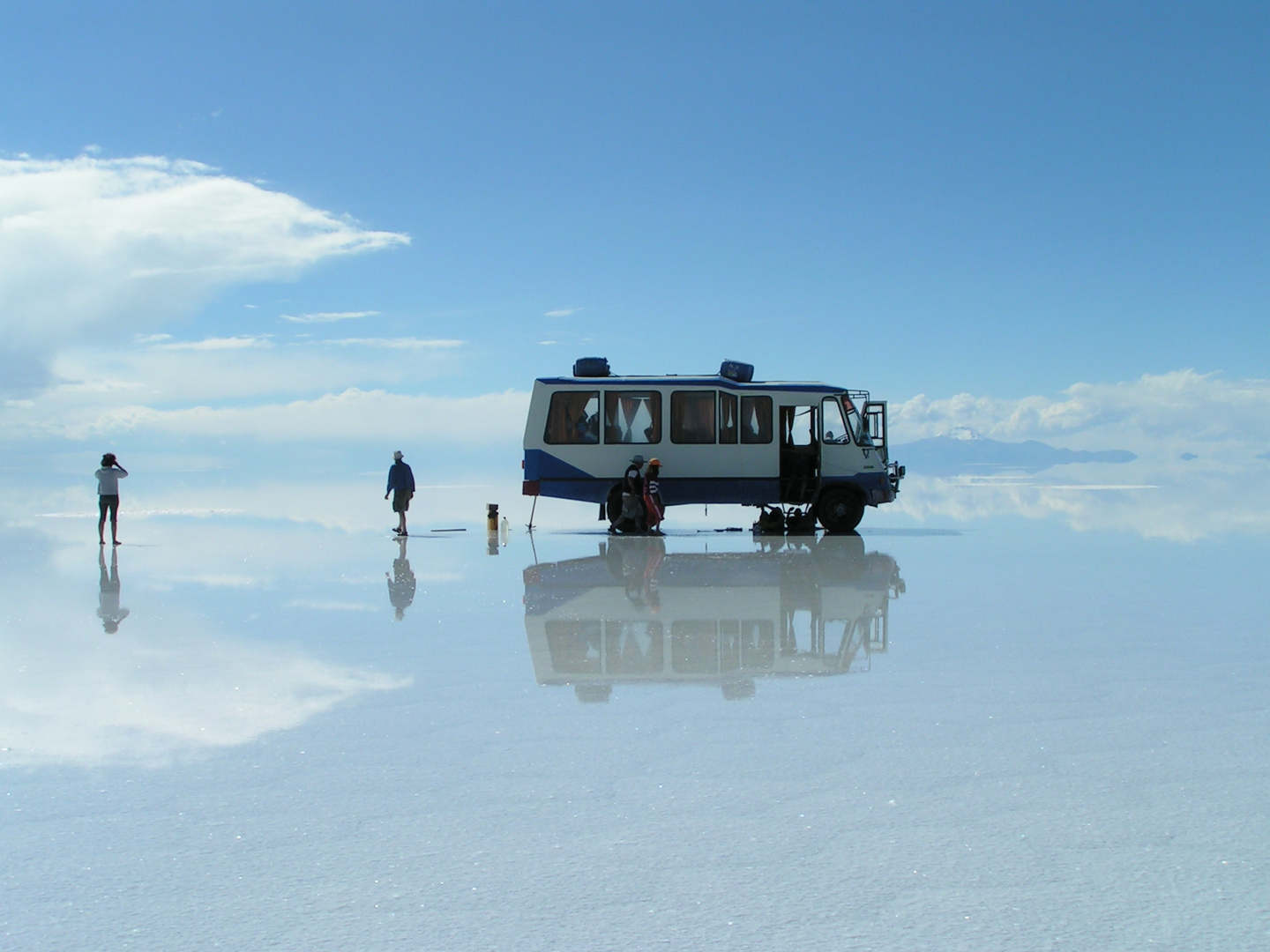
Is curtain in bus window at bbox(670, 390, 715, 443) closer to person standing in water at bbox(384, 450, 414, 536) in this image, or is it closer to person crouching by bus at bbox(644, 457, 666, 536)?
person crouching by bus at bbox(644, 457, 666, 536)

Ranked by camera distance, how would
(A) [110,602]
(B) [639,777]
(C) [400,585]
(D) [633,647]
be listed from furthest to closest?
(C) [400,585] < (A) [110,602] < (D) [633,647] < (B) [639,777]

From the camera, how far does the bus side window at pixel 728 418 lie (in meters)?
22.2

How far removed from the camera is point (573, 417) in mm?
22203

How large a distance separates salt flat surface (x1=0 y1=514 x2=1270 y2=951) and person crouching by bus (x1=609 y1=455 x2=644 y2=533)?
10.4m

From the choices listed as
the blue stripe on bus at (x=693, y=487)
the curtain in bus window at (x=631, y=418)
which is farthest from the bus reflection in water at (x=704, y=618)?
the curtain in bus window at (x=631, y=418)

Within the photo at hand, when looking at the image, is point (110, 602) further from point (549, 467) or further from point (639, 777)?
point (549, 467)

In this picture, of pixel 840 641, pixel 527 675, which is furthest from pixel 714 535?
pixel 527 675

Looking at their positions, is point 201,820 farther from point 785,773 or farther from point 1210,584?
point 1210,584

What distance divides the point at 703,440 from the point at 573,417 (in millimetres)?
2657

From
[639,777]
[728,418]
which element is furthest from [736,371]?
[639,777]

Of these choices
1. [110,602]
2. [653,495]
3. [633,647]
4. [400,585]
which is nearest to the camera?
[633,647]

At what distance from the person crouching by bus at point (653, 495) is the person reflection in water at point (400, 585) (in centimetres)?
564

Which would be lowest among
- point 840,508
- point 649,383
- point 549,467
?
point 840,508

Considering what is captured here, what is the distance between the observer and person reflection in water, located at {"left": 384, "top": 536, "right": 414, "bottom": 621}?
422 inches
